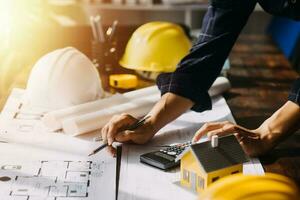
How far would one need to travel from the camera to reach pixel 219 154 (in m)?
1.03

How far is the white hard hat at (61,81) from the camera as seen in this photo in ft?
5.01

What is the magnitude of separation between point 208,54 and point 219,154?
1.58 feet

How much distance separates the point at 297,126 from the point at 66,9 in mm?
2215

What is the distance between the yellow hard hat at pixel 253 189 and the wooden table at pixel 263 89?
291mm

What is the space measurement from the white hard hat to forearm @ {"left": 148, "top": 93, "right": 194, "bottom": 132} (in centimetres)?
23

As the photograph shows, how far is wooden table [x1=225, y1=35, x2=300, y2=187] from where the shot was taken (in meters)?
1.23

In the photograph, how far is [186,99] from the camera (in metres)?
1.45

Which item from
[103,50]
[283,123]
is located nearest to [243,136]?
[283,123]

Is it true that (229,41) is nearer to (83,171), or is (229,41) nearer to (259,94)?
(259,94)

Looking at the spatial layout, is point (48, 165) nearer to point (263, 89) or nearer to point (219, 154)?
point (219, 154)

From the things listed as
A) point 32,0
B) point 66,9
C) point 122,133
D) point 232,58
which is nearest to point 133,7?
point 66,9

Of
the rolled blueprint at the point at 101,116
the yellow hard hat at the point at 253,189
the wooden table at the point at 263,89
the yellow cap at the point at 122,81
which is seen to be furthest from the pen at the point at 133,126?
the yellow hard hat at the point at 253,189

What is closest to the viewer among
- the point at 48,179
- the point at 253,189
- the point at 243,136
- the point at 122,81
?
the point at 253,189

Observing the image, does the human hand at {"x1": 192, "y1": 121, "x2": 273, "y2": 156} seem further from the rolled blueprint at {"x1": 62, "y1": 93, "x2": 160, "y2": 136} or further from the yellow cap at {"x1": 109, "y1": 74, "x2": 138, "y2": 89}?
the yellow cap at {"x1": 109, "y1": 74, "x2": 138, "y2": 89}
